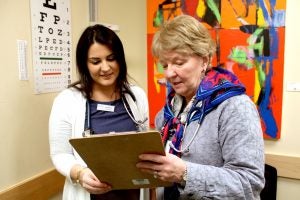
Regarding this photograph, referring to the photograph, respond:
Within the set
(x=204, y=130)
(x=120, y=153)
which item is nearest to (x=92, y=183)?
(x=120, y=153)

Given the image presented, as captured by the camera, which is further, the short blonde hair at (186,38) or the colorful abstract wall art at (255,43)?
the colorful abstract wall art at (255,43)

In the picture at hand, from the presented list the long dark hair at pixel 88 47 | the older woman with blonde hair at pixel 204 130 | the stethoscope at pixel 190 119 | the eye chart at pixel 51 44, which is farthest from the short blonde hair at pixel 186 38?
the eye chart at pixel 51 44

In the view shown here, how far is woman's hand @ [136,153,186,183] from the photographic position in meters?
0.82

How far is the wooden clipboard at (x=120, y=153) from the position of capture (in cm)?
76

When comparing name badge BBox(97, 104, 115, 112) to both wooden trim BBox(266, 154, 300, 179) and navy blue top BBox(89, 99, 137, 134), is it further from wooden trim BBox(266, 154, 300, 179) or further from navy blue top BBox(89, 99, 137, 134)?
wooden trim BBox(266, 154, 300, 179)

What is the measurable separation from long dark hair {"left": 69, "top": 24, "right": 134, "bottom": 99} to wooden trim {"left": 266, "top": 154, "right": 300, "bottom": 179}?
4.23 feet

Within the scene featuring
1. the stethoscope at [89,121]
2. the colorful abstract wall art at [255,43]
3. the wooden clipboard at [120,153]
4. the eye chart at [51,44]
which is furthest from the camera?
the colorful abstract wall art at [255,43]

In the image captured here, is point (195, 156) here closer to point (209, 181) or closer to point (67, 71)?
point (209, 181)

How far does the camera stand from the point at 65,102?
1409mm

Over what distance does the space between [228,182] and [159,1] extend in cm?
190

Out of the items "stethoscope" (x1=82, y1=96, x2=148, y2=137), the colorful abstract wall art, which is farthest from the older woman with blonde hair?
the colorful abstract wall art

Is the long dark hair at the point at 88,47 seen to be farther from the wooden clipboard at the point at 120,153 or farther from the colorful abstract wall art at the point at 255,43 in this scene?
the colorful abstract wall art at the point at 255,43

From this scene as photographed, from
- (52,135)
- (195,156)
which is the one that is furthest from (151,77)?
(195,156)

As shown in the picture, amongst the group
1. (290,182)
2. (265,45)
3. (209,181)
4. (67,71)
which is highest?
(265,45)
